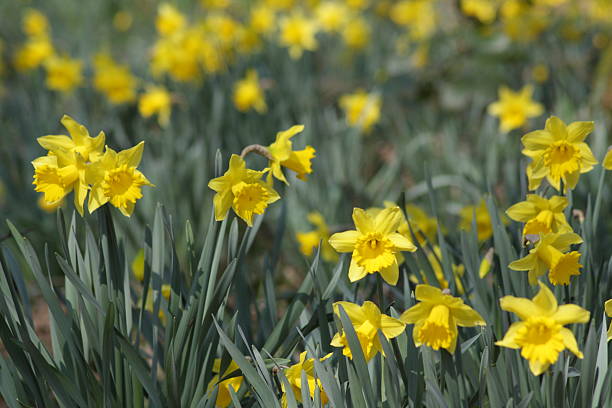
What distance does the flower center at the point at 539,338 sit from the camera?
3.65ft

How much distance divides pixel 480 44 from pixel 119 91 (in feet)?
6.64

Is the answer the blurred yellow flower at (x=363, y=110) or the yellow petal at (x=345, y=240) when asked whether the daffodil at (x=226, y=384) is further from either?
the blurred yellow flower at (x=363, y=110)

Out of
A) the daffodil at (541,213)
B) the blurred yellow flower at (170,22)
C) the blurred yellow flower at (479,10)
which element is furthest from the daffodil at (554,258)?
the blurred yellow flower at (170,22)

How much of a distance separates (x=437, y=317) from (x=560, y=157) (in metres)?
0.54

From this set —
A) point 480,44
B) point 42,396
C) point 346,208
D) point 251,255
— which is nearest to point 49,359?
point 42,396

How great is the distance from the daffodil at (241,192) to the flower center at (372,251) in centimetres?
22

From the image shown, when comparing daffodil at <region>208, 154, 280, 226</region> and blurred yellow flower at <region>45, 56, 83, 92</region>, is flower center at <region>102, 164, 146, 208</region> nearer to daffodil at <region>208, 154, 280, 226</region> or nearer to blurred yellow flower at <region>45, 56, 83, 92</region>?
daffodil at <region>208, 154, 280, 226</region>

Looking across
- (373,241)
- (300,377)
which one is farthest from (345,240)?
(300,377)

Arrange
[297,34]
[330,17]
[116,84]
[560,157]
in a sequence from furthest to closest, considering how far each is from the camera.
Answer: [330,17]
[297,34]
[116,84]
[560,157]

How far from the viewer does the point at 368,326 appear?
125cm

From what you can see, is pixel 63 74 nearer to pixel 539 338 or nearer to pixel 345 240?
pixel 345 240

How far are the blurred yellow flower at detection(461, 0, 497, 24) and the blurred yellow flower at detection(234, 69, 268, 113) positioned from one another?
130 cm

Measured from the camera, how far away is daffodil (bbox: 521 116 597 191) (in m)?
1.47

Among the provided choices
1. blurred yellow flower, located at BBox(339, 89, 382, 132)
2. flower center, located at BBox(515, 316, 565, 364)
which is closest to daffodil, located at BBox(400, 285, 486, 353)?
flower center, located at BBox(515, 316, 565, 364)
